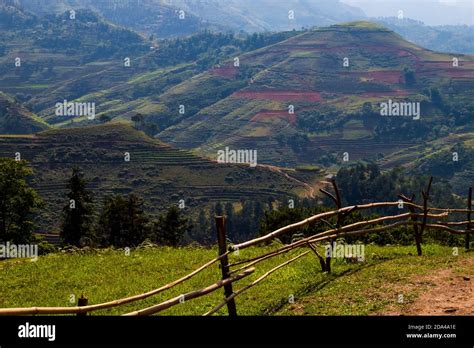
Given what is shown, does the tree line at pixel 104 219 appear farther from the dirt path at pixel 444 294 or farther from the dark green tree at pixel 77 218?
the dirt path at pixel 444 294

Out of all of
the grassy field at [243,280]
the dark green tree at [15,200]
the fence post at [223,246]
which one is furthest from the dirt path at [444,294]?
the dark green tree at [15,200]

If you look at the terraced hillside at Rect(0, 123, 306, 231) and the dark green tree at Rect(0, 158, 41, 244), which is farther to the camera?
the terraced hillside at Rect(0, 123, 306, 231)

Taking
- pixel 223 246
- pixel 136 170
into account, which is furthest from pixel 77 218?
pixel 136 170

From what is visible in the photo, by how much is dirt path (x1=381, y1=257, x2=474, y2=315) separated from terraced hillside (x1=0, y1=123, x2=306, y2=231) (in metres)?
120

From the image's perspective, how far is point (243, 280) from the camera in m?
16.1

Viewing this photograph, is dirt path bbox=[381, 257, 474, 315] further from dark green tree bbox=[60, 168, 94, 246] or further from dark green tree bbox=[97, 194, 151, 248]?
dark green tree bbox=[60, 168, 94, 246]

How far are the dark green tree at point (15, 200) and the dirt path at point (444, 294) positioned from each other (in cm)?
3794

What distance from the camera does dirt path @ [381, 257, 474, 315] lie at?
11.6 metres

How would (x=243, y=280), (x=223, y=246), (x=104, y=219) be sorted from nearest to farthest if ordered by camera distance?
(x=223, y=246) → (x=243, y=280) → (x=104, y=219)

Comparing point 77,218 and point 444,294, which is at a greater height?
point 444,294

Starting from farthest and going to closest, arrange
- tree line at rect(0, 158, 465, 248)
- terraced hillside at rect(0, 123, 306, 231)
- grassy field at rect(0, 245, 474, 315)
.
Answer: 1. terraced hillside at rect(0, 123, 306, 231)
2. tree line at rect(0, 158, 465, 248)
3. grassy field at rect(0, 245, 474, 315)

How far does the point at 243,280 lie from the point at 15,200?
35337 mm

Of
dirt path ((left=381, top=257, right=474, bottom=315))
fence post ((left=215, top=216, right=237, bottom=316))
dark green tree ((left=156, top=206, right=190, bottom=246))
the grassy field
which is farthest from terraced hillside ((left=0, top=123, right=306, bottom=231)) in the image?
fence post ((left=215, top=216, right=237, bottom=316))

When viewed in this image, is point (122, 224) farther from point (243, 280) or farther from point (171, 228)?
point (243, 280)
